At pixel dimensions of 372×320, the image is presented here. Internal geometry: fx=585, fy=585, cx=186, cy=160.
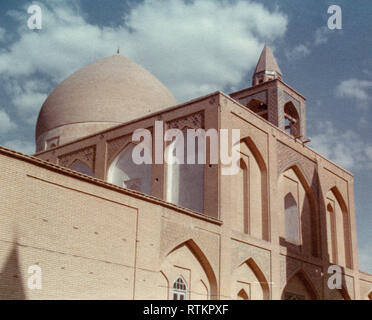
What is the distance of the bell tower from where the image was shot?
18.0 m

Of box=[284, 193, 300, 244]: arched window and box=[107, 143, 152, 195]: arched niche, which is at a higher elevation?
box=[107, 143, 152, 195]: arched niche

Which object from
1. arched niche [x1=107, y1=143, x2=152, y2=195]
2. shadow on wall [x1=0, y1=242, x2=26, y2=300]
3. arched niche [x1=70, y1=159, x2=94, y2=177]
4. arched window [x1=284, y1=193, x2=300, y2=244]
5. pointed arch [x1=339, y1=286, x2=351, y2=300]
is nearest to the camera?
shadow on wall [x1=0, y1=242, x2=26, y2=300]

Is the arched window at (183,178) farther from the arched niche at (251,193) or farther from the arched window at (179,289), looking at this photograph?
the arched window at (179,289)

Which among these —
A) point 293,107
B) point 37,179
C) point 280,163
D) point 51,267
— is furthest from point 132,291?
point 293,107

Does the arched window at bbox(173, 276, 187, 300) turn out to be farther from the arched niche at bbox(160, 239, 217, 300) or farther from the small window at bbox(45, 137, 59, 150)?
the small window at bbox(45, 137, 59, 150)

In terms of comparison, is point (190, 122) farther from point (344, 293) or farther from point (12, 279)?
point (344, 293)

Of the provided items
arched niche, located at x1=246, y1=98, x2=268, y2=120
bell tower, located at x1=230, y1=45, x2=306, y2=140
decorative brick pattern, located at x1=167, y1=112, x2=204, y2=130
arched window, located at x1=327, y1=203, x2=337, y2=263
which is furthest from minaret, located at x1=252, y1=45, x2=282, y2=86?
decorative brick pattern, located at x1=167, y1=112, x2=204, y2=130

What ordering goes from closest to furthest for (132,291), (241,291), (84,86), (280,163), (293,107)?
(132,291) → (241,291) → (280,163) → (293,107) → (84,86)

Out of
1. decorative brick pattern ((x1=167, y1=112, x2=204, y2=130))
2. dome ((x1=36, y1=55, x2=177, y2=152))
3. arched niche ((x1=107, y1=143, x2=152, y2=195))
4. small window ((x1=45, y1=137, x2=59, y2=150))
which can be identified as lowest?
arched niche ((x1=107, y1=143, x2=152, y2=195))

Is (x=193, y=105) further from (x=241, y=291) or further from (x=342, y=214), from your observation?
(x=342, y=214)

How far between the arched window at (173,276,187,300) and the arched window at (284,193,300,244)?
5532mm
